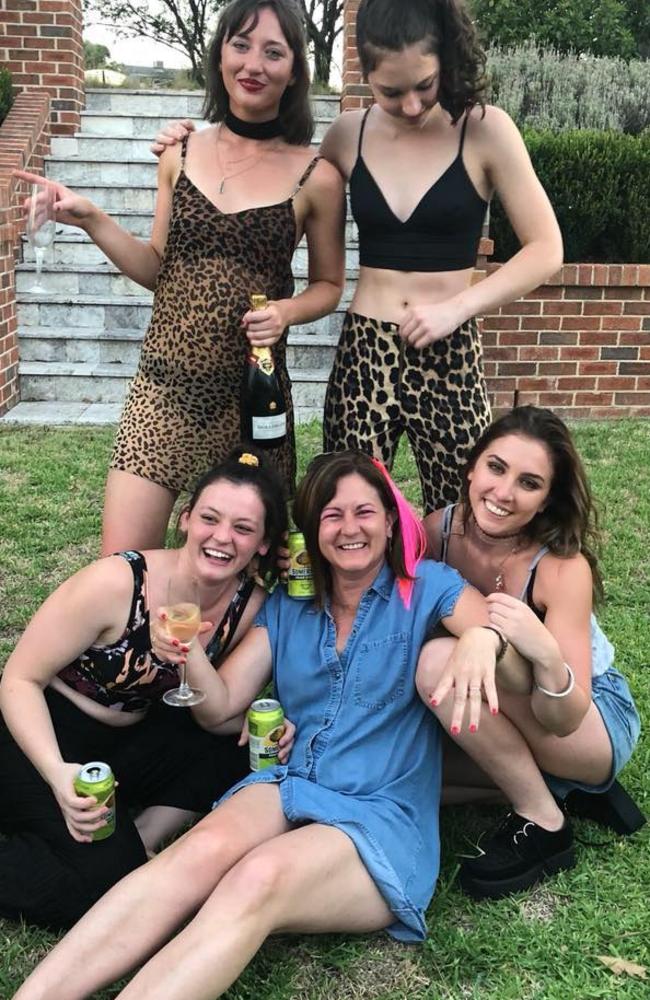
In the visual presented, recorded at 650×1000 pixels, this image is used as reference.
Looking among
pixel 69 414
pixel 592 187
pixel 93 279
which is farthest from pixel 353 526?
pixel 93 279

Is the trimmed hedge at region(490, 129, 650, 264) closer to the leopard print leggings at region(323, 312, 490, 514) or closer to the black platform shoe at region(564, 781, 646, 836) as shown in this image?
the leopard print leggings at region(323, 312, 490, 514)

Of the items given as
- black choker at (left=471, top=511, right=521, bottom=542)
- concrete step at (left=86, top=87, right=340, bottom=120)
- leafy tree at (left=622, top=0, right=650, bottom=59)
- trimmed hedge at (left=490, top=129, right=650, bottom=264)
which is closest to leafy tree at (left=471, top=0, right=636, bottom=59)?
leafy tree at (left=622, top=0, right=650, bottom=59)

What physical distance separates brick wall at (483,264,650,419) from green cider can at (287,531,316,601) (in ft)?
15.3

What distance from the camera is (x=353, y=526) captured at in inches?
93.2

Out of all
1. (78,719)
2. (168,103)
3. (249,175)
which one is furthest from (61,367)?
(78,719)

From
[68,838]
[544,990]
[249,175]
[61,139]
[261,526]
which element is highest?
[61,139]

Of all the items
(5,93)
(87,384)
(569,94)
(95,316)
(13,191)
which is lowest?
(87,384)

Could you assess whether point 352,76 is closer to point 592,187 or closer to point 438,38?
point 592,187

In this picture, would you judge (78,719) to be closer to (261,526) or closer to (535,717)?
(261,526)

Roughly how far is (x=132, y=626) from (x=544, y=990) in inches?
51.0

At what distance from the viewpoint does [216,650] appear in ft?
8.32

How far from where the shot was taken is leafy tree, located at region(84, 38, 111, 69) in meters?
17.1

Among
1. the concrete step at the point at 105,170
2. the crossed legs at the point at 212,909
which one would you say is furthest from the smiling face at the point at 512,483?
the concrete step at the point at 105,170

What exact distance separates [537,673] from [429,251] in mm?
1318
